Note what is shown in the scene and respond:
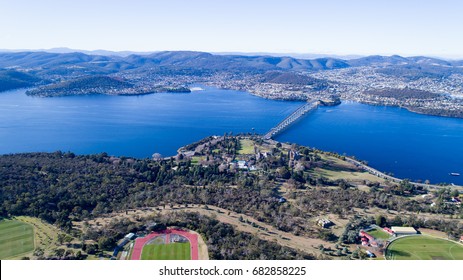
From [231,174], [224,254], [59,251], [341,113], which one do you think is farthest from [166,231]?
[341,113]

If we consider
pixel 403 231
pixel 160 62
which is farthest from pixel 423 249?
pixel 160 62

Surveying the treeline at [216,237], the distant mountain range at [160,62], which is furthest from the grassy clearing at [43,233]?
the distant mountain range at [160,62]

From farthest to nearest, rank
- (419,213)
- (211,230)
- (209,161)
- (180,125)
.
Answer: (180,125) < (209,161) < (419,213) < (211,230)

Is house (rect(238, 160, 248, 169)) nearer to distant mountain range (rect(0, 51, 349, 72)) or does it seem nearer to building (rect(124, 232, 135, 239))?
building (rect(124, 232, 135, 239))

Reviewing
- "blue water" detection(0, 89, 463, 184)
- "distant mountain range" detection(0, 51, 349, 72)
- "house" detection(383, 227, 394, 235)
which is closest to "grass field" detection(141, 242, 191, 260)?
"house" detection(383, 227, 394, 235)

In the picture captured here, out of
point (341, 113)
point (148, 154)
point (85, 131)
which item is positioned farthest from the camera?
point (341, 113)

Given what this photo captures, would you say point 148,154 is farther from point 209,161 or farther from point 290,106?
point 290,106

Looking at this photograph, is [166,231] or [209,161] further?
[209,161]
